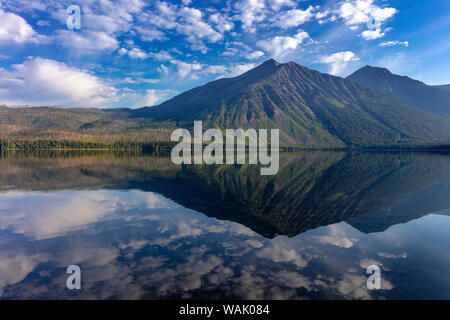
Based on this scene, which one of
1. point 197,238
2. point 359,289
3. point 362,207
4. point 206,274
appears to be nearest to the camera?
point 359,289

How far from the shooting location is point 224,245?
71.9 ft

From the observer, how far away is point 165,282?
15438mm

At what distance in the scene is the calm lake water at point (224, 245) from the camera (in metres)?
15.0

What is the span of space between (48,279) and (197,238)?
1159cm

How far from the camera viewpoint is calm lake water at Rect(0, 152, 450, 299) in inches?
591

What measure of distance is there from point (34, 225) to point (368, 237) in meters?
34.9
